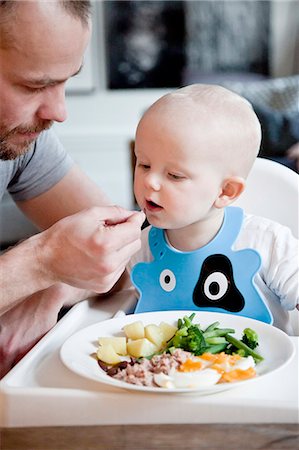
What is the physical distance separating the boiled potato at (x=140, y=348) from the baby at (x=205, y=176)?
1.00 feet

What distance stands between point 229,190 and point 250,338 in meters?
0.36

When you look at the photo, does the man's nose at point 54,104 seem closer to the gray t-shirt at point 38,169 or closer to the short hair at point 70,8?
the short hair at point 70,8

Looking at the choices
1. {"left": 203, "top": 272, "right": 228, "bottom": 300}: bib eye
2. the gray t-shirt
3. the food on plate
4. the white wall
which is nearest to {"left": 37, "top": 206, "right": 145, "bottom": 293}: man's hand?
the food on plate

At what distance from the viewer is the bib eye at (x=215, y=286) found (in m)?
1.41

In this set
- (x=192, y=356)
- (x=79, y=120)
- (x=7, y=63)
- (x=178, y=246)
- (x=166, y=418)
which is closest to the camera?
(x=166, y=418)

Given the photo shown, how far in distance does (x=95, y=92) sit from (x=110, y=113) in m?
0.22

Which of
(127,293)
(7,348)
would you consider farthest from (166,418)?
(127,293)

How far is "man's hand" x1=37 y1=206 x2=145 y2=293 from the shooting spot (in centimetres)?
Result: 120

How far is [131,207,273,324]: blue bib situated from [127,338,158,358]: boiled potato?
0.27 m

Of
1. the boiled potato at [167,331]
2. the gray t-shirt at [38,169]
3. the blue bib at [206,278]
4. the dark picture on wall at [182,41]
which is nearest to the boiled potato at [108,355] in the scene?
the boiled potato at [167,331]

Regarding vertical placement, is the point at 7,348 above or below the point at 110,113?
above

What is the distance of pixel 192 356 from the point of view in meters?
1.13

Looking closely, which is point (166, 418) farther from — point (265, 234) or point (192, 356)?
point (265, 234)

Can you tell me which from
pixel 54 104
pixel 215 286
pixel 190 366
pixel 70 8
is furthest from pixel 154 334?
pixel 70 8
